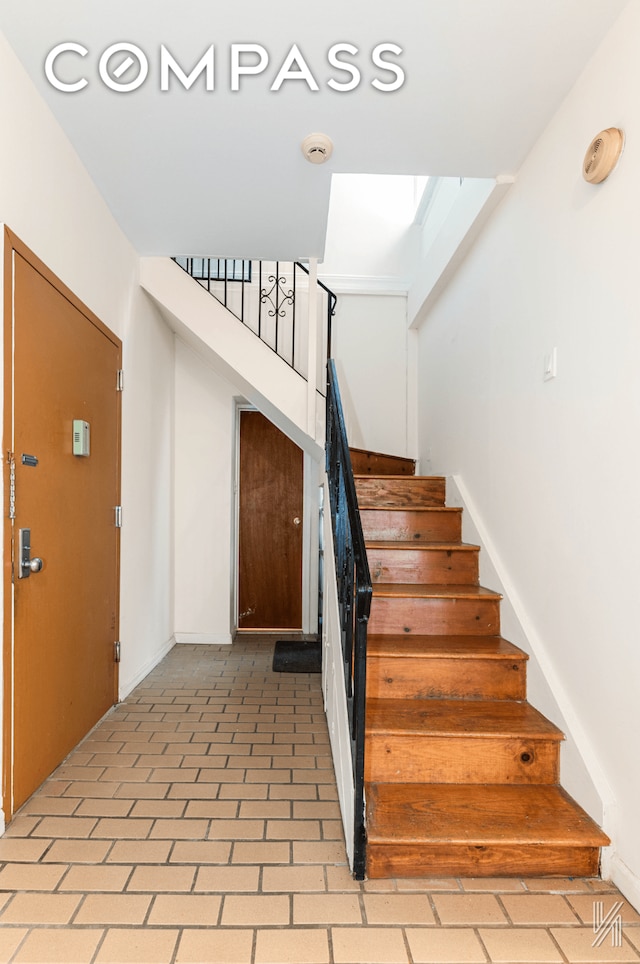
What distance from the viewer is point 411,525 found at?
11.5 feet

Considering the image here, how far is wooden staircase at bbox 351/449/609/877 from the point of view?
184 cm

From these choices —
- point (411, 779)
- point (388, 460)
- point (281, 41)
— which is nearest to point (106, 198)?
point (281, 41)

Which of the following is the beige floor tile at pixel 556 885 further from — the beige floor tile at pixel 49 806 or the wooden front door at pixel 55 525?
the wooden front door at pixel 55 525

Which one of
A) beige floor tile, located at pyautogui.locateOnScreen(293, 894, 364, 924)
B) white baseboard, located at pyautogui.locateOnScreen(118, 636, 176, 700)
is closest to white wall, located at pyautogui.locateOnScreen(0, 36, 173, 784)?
white baseboard, located at pyautogui.locateOnScreen(118, 636, 176, 700)

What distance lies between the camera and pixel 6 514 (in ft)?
6.77

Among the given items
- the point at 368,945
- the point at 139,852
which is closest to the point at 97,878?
the point at 139,852

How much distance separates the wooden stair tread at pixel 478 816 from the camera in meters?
1.84

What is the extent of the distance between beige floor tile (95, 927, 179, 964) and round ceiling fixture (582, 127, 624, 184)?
2.65m

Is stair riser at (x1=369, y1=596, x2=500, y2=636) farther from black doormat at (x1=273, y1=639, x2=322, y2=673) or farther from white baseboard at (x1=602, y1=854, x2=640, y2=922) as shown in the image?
black doormat at (x1=273, y1=639, x2=322, y2=673)

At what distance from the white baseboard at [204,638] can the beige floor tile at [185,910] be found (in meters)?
3.11

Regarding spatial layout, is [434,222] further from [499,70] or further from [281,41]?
[281,41]

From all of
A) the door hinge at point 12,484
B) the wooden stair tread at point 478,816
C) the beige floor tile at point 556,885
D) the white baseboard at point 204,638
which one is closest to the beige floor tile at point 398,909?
the wooden stair tread at point 478,816

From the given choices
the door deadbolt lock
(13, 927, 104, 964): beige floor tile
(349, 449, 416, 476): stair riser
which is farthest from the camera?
(349, 449, 416, 476): stair riser

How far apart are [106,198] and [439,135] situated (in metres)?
1.71
